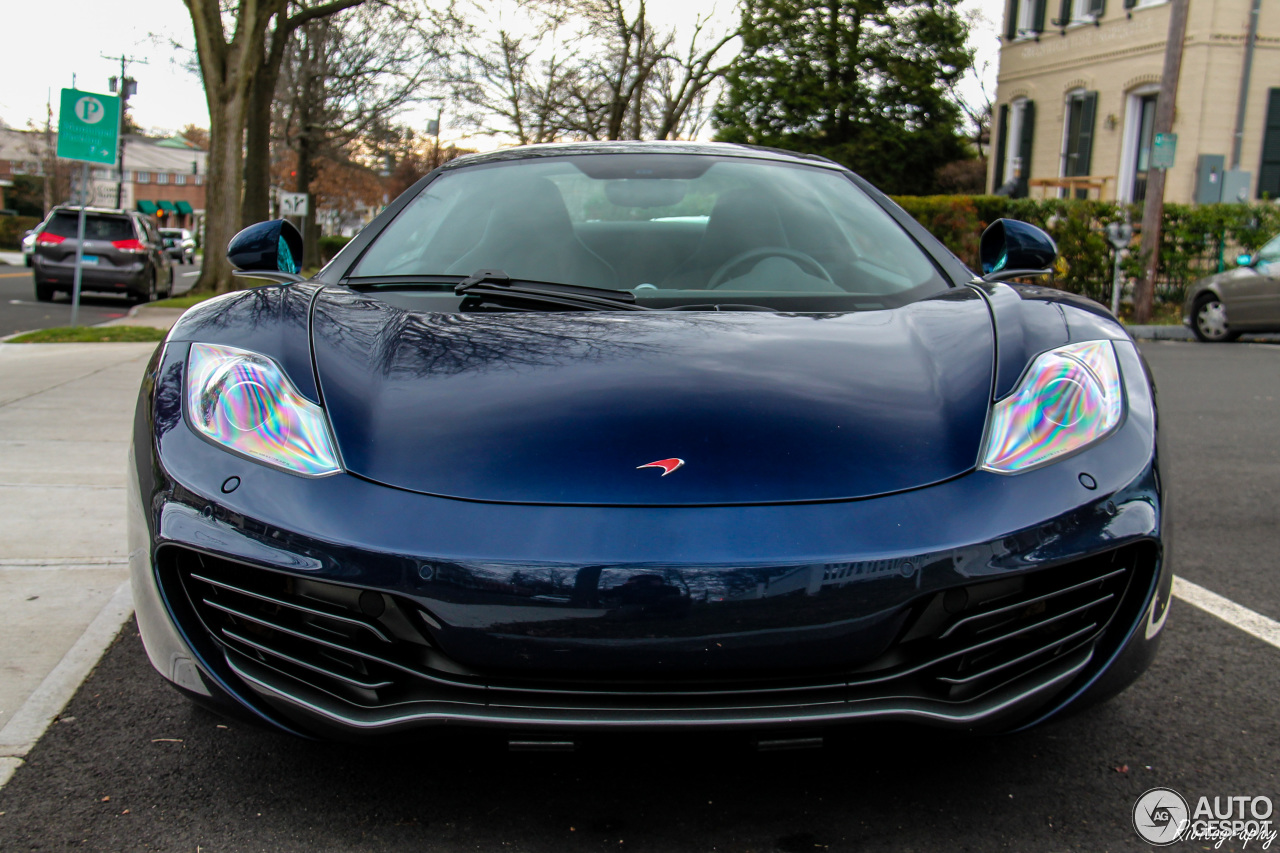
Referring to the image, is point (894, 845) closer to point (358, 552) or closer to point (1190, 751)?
point (1190, 751)

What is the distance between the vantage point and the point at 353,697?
1.76 meters

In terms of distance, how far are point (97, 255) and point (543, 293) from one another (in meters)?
19.2

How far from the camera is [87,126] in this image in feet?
40.3

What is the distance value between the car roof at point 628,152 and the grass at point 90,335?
9.23 metres

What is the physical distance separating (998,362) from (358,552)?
1.23m

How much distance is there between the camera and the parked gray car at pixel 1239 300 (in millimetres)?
12375

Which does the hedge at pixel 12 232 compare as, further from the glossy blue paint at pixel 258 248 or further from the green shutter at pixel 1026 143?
the glossy blue paint at pixel 258 248

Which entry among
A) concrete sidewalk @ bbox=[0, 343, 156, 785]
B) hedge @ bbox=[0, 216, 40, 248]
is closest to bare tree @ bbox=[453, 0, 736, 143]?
concrete sidewalk @ bbox=[0, 343, 156, 785]

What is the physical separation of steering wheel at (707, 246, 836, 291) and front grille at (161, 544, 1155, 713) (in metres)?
1.21

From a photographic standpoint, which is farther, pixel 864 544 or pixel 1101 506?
pixel 1101 506

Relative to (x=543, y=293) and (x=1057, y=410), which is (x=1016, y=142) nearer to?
(x=543, y=293)

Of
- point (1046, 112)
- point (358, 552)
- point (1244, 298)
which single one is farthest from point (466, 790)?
point (1046, 112)

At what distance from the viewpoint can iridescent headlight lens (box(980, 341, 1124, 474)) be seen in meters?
1.87

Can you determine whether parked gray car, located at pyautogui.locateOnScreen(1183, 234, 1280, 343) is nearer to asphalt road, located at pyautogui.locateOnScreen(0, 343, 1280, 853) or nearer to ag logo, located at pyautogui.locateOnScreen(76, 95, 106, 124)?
asphalt road, located at pyautogui.locateOnScreen(0, 343, 1280, 853)
